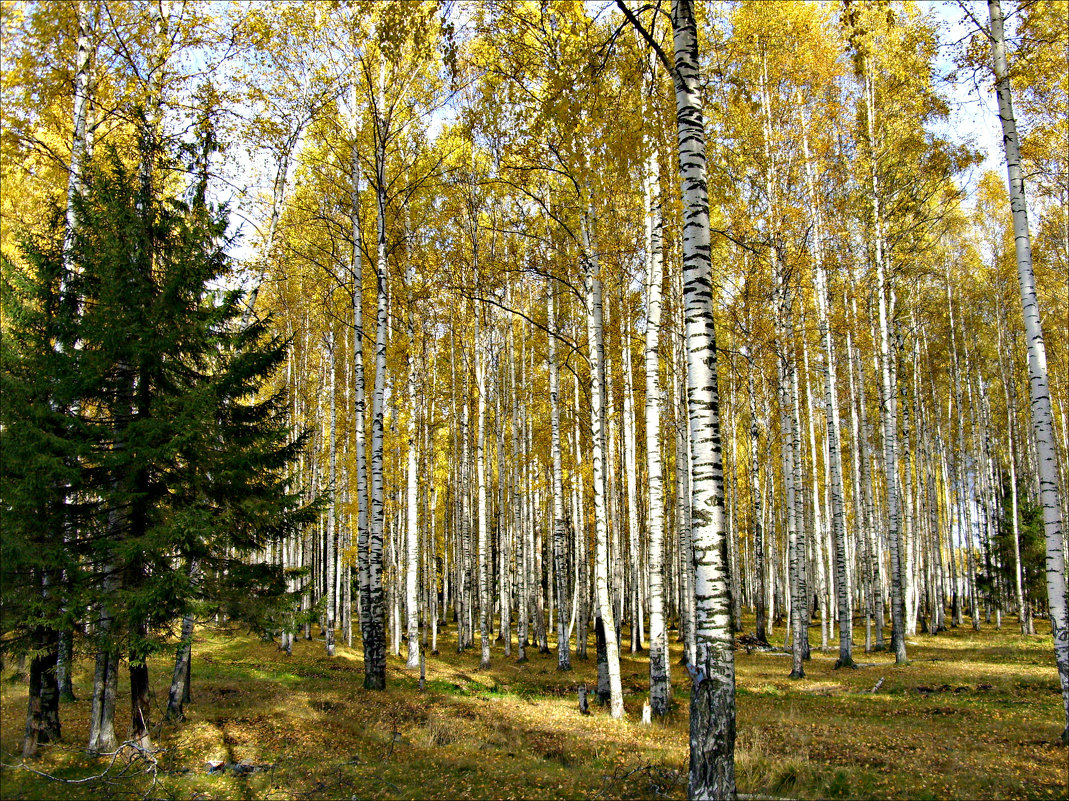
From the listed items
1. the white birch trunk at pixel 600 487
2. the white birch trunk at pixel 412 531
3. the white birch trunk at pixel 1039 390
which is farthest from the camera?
the white birch trunk at pixel 412 531

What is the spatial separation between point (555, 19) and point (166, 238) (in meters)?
7.02

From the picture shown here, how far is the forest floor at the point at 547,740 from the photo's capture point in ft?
20.9

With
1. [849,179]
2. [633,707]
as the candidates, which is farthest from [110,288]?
[849,179]

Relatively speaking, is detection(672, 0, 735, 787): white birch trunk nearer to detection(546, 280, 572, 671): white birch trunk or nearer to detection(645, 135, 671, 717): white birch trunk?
detection(645, 135, 671, 717): white birch trunk

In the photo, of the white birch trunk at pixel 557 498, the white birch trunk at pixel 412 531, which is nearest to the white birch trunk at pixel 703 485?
the white birch trunk at pixel 557 498

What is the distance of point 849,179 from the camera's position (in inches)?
636

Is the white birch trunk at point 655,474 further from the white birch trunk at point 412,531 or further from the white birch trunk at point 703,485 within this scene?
the white birch trunk at point 412,531

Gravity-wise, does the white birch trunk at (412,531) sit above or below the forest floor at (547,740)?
above

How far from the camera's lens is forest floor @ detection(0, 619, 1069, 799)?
20.9ft

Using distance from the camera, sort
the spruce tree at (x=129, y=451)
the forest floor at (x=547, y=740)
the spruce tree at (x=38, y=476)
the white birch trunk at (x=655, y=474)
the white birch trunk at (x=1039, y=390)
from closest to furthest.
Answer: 1. the forest floor at (x=547, y=740)
2. the spruce tree at (x=38, y=476)
3. the spruce tree at (x=129, y=451)
4. the white birch trunk at (x=1039, y=390)
5. the white birch trunk at (x=655, y=474)

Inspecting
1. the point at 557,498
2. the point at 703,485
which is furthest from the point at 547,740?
the point at 557,498

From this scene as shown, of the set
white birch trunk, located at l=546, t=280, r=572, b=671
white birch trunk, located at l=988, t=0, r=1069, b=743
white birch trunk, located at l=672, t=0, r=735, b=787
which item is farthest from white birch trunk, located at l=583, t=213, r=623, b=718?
white birch trunk, located at l=988, t=0, r=1069, b=743

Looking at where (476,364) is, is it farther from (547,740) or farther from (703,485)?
(703,485)

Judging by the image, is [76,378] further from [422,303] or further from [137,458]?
[422,303]
